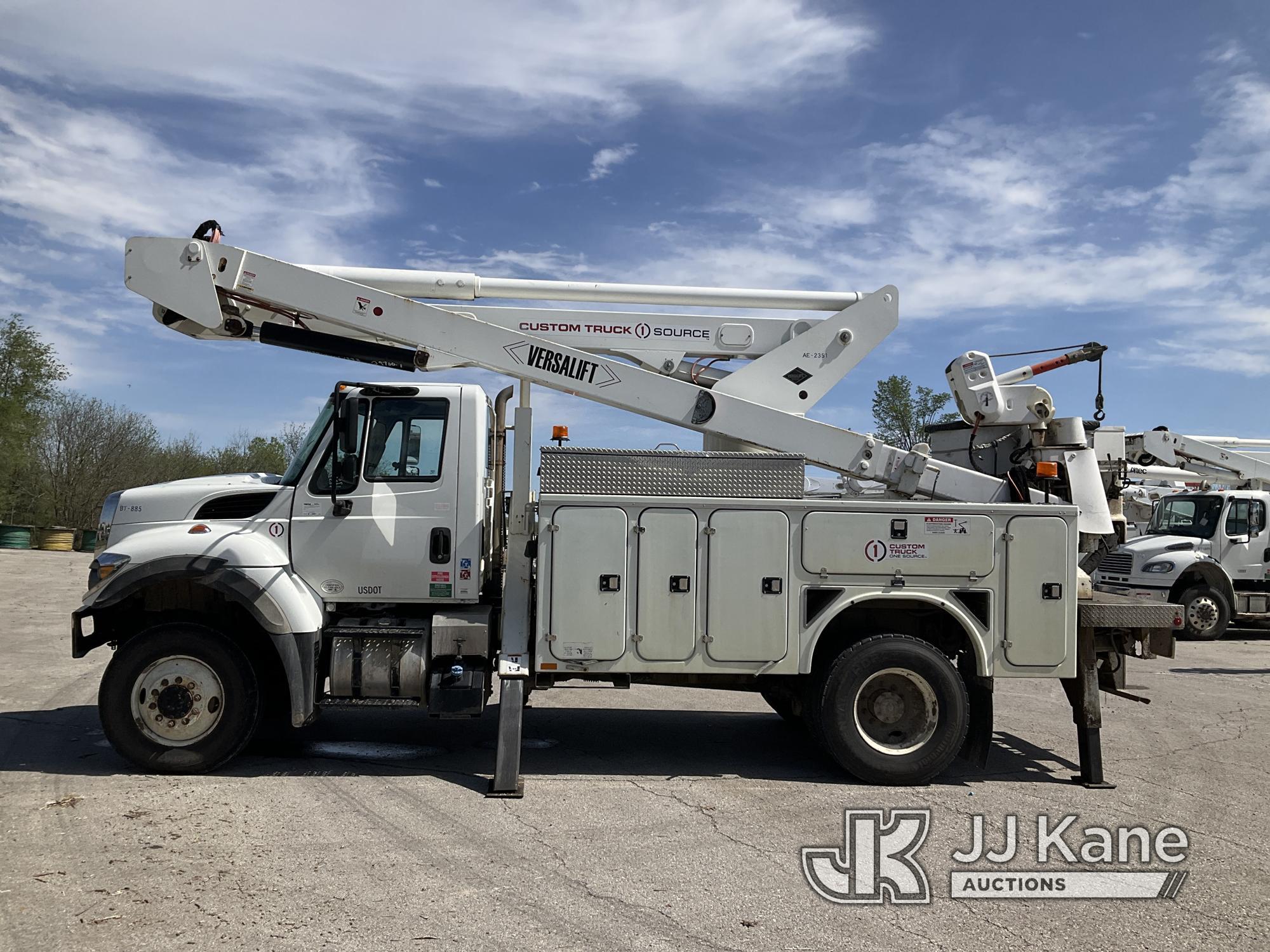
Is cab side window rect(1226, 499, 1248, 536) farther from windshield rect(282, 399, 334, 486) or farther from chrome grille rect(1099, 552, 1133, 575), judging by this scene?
windshield rect(282, 399, 334, 486)

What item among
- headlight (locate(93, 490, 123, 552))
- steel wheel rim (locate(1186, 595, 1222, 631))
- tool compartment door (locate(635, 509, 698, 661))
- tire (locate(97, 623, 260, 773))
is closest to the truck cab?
steel wheel rim (locate(1186, 595, 1222, 631))

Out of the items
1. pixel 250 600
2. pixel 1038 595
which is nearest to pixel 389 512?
pixel 250 600

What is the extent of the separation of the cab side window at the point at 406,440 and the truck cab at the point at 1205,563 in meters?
14.2

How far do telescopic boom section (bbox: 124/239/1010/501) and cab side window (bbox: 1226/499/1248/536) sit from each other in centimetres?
1353

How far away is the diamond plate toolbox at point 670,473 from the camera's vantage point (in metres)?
6.56

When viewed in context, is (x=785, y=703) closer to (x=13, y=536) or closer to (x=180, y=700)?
(x=180, y=700)

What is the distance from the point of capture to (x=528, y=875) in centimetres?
475

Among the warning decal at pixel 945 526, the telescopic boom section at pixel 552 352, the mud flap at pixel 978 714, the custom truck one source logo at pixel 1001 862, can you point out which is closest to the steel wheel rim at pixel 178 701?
the telescopic boom section at pixel 552 352

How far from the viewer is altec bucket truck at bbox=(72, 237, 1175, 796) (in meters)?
6.41

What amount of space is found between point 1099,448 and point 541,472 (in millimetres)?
4726

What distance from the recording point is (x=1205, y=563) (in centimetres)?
1691

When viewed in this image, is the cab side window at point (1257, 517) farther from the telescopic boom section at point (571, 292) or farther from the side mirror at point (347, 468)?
the side mirror at point (347, 468)

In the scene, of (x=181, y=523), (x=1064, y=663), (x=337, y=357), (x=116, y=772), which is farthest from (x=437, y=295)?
(x=1064, y=663)

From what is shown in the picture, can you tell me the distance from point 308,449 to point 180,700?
193 centimetres
